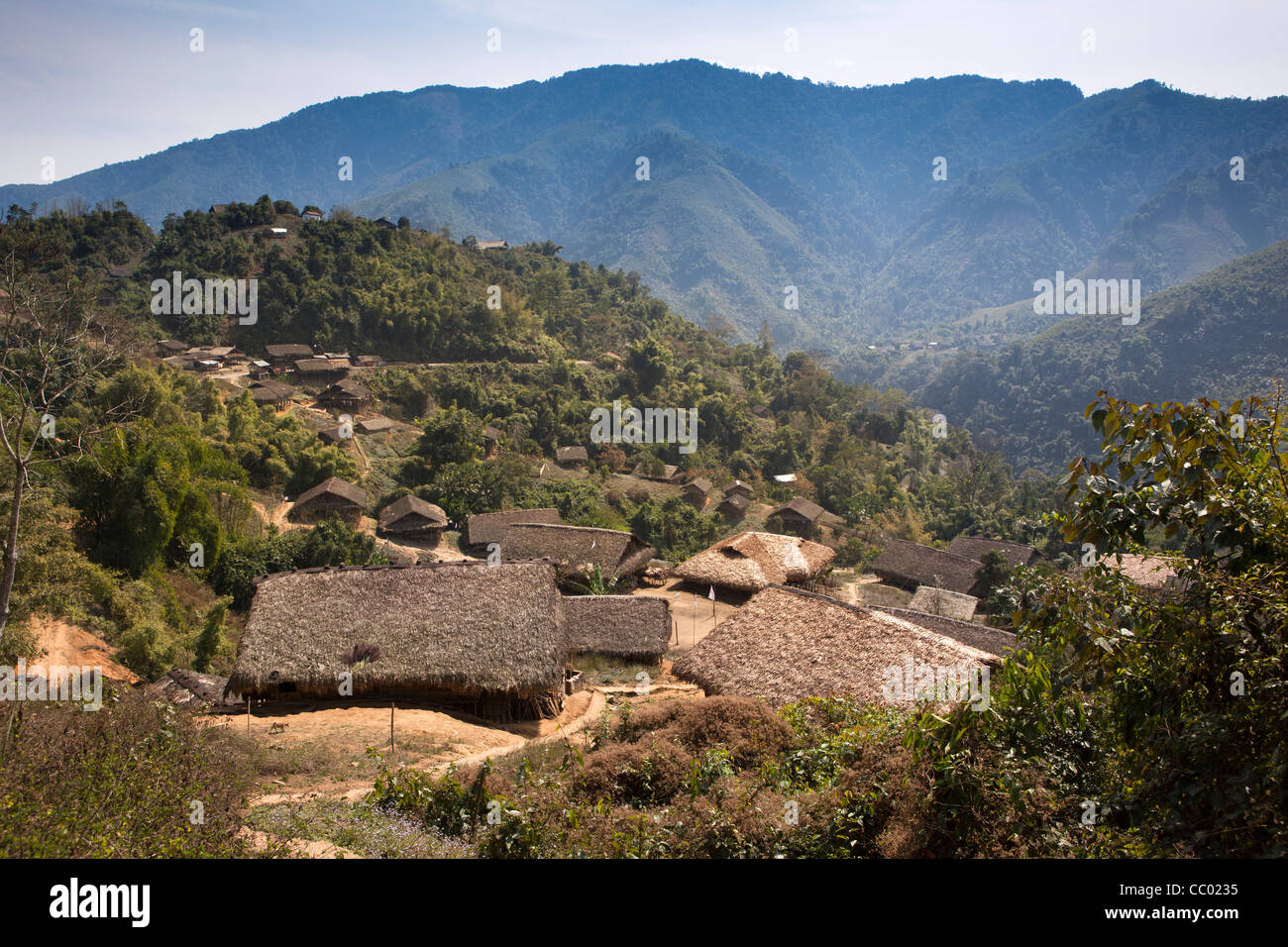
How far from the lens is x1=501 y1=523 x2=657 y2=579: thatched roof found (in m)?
28.4

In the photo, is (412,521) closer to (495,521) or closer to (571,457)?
(495,521)

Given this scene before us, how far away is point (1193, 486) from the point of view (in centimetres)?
403

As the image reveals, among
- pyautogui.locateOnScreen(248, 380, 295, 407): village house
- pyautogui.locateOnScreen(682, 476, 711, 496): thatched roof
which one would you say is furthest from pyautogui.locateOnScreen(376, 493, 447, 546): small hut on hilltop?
pyautogui.locateOnScreen(682, 476, 711, 496): thatched roof

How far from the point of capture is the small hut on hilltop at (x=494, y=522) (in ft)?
108

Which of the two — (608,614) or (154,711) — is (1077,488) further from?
(608,614)

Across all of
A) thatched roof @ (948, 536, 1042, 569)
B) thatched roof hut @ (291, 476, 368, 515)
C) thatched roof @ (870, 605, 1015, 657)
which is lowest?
thatched roof @ (948, 536, 1042, 569)

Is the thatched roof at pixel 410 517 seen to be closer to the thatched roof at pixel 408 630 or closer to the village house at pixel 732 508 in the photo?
the thatched roof at pixel 408 630

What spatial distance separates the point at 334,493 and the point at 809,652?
25129mm

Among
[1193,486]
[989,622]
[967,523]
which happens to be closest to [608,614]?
[989,622]

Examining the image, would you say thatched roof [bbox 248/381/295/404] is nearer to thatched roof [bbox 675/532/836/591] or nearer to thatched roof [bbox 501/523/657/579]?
thatched roof [bbox 501/523/657/579]

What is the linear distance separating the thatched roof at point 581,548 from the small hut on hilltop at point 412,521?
5.35m

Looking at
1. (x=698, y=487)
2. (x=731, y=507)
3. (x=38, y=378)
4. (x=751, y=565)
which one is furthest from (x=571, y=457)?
(x=38, y=378)

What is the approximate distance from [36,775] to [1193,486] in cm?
841

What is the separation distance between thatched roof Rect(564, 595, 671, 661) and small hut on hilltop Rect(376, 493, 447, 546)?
14.1 meters
